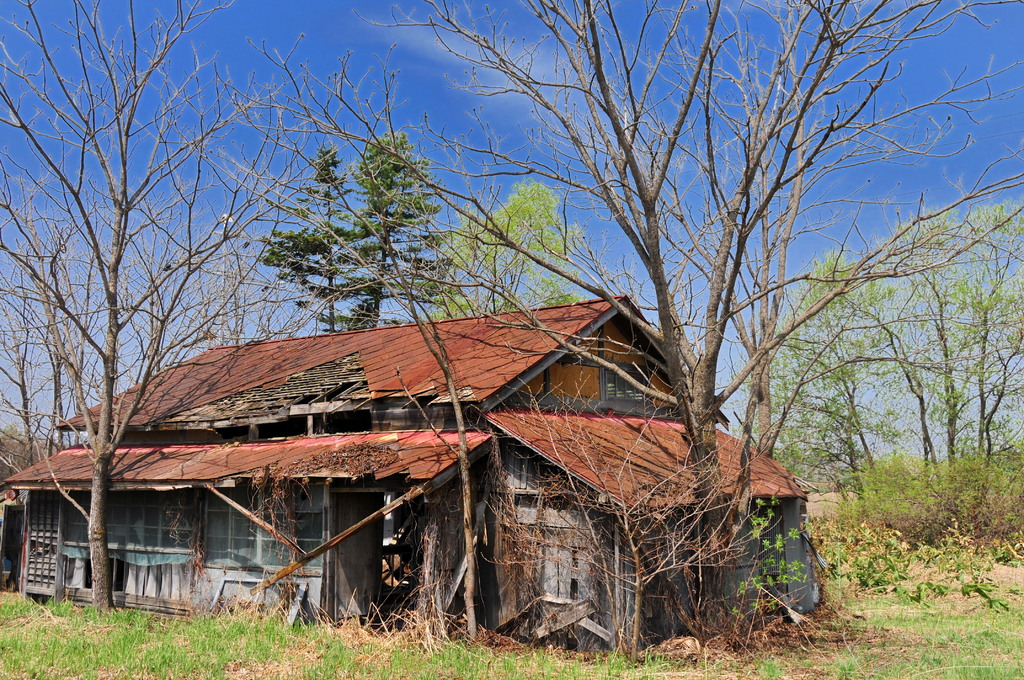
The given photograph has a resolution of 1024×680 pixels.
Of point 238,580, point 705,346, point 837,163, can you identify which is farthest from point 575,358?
point 238,580

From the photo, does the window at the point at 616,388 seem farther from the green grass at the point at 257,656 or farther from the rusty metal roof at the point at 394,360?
the green grass at the point at 257,656

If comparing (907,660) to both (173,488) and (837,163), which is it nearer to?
(837,163)

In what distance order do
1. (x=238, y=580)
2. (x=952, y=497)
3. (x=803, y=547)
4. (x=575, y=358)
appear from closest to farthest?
(x=238, y=580) → (x=575, y=358) → (x=803, y=547) → (x=952, y=497)

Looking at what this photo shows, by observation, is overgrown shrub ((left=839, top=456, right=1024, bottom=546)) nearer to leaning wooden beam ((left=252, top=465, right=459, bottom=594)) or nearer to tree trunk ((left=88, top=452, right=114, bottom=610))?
leaning wooden beam ((left=252, top=465, right=459, bottom=594))

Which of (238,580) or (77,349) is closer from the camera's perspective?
(238,580)

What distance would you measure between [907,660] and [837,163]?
6.64 m

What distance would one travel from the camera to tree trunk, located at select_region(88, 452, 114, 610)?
14.0 meters

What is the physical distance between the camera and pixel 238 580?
12.8 meters

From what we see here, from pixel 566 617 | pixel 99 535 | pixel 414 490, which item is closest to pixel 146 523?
pixel 99 535

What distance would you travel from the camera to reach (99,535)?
1402 centimetres

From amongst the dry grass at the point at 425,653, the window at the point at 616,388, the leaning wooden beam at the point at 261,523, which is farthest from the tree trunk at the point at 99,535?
the window at the point at 616,388

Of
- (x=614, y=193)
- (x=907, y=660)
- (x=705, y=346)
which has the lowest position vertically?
(x=907, y=660)

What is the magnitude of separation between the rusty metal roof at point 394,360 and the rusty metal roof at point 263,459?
781mm

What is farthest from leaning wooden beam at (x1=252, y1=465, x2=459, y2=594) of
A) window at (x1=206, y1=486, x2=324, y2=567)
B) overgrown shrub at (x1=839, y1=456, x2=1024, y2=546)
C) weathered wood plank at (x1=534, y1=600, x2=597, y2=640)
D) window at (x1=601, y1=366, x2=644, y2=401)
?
overgrown shrub at (x1=839, y1=456, x2=1024, y2=546)
